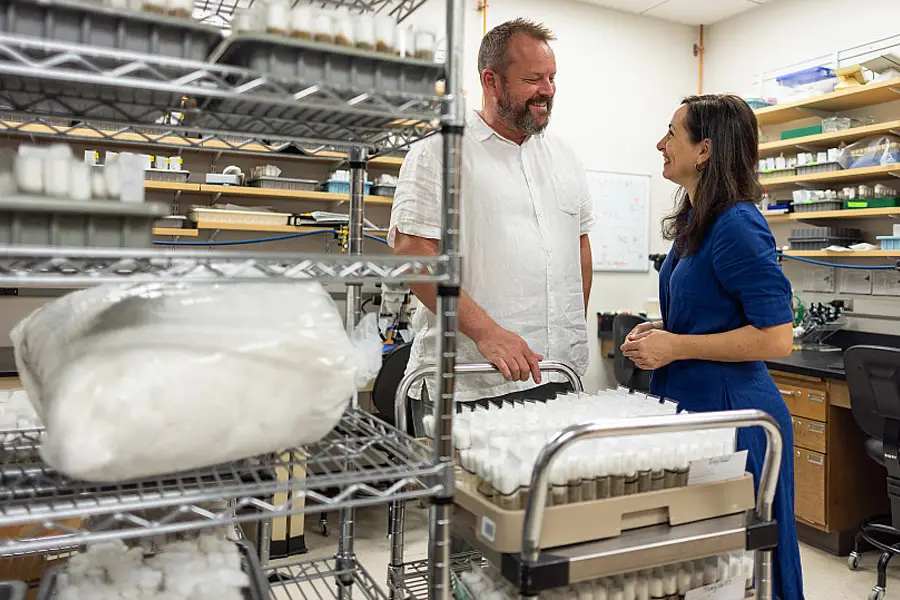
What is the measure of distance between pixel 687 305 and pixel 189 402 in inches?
51.7

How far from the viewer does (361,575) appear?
55.9 inches

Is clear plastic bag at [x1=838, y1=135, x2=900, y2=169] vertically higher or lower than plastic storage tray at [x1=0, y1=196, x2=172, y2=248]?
higher

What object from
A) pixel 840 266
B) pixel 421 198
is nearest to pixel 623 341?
pixel 840 266

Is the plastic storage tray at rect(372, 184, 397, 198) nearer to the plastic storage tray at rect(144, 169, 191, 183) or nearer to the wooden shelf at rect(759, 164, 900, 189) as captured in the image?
the plastic storage tray at rect(144, 169, 191, 183)

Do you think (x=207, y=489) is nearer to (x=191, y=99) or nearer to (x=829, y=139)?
(x=191, y=99)

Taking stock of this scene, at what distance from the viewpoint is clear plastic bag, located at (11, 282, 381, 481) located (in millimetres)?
805

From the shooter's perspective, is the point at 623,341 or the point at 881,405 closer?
the point at 881,405

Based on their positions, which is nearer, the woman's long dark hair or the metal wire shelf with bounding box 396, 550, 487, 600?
the metal wire shelf with bounding box 396, 550, 487, 600

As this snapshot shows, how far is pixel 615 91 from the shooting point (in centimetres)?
514

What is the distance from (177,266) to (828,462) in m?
3.23

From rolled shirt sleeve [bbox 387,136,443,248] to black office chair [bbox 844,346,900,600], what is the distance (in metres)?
1.89

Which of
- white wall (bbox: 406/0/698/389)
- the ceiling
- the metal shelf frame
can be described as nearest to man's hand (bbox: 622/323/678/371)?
the metal shelf frame

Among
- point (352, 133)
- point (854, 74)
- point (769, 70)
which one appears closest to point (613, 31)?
point (769, 70)

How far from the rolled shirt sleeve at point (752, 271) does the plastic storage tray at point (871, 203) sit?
2606 mm
